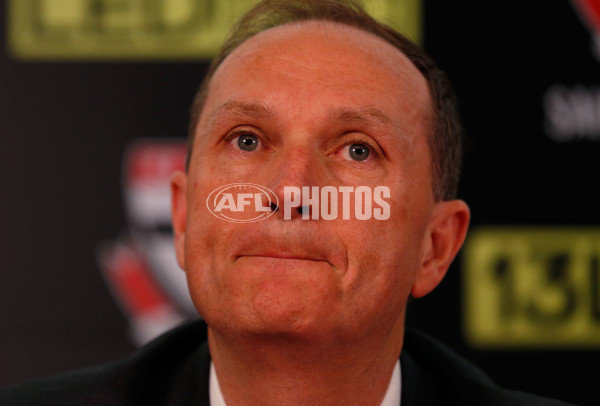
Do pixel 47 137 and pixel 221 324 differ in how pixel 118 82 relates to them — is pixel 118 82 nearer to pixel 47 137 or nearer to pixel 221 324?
pixel 47 137

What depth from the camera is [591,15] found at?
221 cm

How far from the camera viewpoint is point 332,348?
40.0 inches

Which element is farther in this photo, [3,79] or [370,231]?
[3,79]

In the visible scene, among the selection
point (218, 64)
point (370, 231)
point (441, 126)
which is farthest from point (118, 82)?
point (370, 231)

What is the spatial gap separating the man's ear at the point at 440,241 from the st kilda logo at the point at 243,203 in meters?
0.29

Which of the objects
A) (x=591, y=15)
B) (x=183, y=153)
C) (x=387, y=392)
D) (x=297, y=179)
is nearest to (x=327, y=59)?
(x=297, y=179)

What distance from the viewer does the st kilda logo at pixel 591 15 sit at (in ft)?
7.25

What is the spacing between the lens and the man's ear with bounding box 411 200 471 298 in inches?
46.2

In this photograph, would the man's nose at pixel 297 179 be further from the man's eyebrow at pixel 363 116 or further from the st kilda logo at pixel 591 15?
the st kilda logo at pixel 591 15

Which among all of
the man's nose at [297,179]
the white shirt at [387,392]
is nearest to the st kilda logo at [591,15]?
the white shirt at [387,392]

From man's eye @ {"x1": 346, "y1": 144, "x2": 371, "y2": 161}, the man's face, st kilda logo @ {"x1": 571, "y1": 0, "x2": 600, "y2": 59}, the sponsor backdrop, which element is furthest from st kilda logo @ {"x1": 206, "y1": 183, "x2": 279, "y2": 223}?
st kilda logo @ {"x1": 571, "y1": 0, "x2": 600, "y2": 59}

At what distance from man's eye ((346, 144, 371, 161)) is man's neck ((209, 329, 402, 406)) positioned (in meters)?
0.23

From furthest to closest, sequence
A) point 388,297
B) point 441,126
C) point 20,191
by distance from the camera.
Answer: point 20,191 < point 441,126 < point 388,297

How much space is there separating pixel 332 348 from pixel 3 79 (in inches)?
59.0
